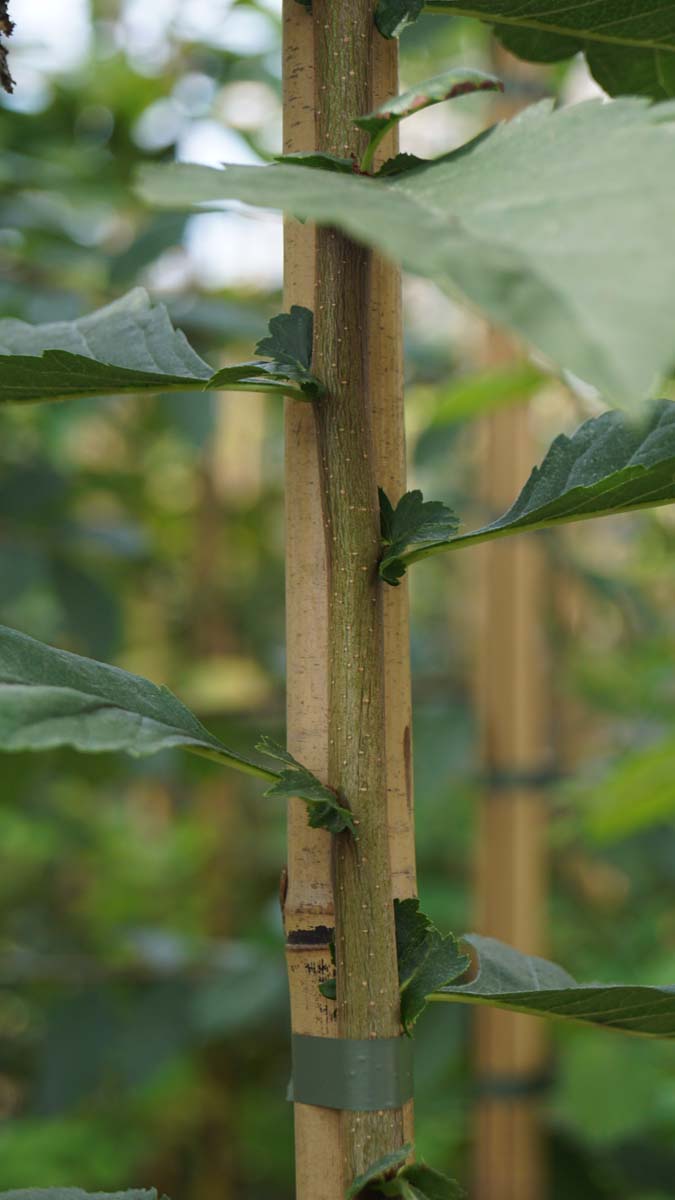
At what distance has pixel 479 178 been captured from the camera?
154mm

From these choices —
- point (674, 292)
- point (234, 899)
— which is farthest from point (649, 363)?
point (234, 899)

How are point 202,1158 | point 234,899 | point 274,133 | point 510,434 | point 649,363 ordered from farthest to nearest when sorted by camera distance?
point 234,899, point 202,1158, point 274,133, point 510,434, point 649,363

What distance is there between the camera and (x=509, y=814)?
950mm

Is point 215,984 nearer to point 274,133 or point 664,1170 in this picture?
point 664,1170

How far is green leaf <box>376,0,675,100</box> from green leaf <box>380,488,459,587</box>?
83 mm

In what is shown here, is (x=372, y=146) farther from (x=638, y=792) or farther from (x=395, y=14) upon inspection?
(x=638, y=792)

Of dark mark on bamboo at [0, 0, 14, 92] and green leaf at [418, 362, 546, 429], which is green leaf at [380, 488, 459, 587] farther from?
green leaf at [418, 362, 546, 429]

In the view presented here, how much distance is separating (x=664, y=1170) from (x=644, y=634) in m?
0.49

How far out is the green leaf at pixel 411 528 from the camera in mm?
209

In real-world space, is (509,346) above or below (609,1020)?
above

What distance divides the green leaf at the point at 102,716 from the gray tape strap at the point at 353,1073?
0.04 metres

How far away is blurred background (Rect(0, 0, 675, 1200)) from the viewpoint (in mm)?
926

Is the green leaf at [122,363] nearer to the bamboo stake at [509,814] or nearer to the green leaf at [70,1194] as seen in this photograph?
the green leaf at [70,1194]

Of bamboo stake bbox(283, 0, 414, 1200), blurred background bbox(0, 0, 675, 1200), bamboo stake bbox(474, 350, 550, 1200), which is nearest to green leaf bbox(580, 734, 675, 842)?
blurred background bbox(0, 0, 675, 1200)
